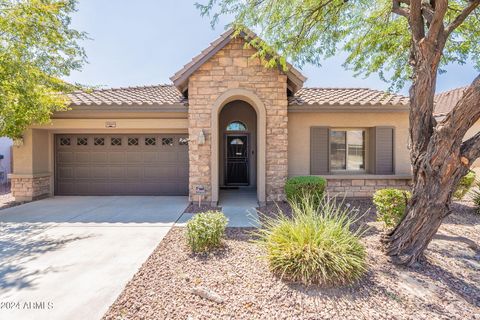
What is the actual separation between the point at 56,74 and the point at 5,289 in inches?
266

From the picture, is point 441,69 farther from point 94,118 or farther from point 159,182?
point 94,118

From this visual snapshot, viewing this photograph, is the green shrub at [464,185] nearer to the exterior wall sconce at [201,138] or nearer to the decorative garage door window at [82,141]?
the exterior wall sconce at [201,138]

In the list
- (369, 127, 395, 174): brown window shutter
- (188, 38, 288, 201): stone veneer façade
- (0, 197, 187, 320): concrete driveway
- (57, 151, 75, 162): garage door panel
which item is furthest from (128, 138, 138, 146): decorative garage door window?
(369, 127, 395, 174): brown window shutter

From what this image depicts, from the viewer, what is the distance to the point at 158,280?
3.59 meters

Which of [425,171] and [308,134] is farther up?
[308,134]

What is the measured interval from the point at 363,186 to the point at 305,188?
310cm

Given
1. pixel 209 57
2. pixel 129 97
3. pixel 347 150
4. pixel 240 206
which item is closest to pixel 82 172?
pixel 129 97

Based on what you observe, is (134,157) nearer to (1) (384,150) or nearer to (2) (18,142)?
(2) (18,142)

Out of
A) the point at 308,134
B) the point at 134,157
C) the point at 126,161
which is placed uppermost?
the point at 308,134

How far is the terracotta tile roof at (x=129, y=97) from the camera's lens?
8750 mm

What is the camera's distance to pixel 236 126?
1112 centimetres

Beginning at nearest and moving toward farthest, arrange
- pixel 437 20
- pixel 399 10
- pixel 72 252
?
pixel 437 20 → pixel 72 252 → pixel 399 10

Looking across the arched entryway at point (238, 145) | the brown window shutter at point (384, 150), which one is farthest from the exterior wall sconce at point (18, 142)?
the brown window shutter at point (384, 150)

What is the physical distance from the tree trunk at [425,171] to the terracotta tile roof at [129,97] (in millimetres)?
6902
